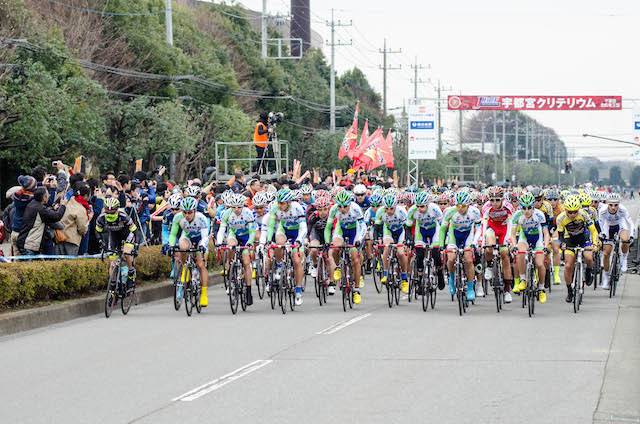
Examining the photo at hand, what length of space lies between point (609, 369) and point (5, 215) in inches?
492

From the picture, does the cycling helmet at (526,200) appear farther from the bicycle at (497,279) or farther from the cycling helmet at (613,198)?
the cycling helmet at (613,198)

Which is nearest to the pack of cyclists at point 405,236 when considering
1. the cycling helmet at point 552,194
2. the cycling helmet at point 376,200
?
the cycling helmet at point 376,200

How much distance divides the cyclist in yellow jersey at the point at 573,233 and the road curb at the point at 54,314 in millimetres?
7389

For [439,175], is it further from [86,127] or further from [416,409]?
[416,409]

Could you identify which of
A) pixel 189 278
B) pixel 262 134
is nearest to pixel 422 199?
pixel 189 278

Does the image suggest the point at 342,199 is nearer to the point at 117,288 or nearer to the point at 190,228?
the point at 190,228

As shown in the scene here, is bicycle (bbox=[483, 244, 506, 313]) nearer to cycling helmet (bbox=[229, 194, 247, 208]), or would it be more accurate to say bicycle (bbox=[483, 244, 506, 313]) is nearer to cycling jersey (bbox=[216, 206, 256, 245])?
cycling jersey (bbox=[216, 206, 256, 245])

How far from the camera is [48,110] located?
98.6 feet

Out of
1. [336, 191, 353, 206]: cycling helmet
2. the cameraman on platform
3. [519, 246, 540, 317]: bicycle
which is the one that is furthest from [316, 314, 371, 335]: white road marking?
the cameraman on platform

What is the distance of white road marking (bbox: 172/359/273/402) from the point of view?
904cm

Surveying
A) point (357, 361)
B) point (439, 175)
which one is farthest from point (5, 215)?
point (439, 175)

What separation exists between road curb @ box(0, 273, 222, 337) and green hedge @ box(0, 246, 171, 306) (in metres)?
0.24

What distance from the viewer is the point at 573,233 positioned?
16906mm

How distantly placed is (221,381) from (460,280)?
679 centimetres
